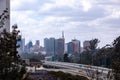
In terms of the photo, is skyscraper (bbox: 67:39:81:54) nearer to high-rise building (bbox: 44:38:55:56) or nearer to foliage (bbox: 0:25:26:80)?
high-rise building (bbox: 44:38:55:56)

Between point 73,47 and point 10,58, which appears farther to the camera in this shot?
point 73,47

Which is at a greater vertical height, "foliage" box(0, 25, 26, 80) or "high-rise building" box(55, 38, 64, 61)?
"high-rise building" box(55, 38, 64, 61)

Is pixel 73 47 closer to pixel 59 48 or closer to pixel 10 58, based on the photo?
pixel 59 48

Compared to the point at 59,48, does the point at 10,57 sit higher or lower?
lower

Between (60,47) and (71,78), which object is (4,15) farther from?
(60,47)

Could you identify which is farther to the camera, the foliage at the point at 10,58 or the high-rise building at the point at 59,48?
the high-rise building at the point at 59,48

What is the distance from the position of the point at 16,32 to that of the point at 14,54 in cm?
87

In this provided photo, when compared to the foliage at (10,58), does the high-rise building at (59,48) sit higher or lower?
higher

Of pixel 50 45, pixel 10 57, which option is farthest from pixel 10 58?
pixel 50 45

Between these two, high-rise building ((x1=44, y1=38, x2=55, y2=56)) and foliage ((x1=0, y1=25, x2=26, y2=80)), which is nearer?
foliage ((x1=0, y1=25, x2=26, y2=80))

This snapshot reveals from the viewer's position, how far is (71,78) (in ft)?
141

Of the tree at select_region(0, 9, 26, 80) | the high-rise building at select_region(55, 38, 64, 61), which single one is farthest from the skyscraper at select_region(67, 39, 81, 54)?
the tree at select_region(0, 9, 26, 80)

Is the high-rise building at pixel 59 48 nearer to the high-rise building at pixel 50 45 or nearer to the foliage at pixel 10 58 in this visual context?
the high-rise building at pixel 50 45

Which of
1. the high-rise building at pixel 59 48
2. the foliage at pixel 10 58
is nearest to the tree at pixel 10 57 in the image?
the foliage at pixel 10 58
